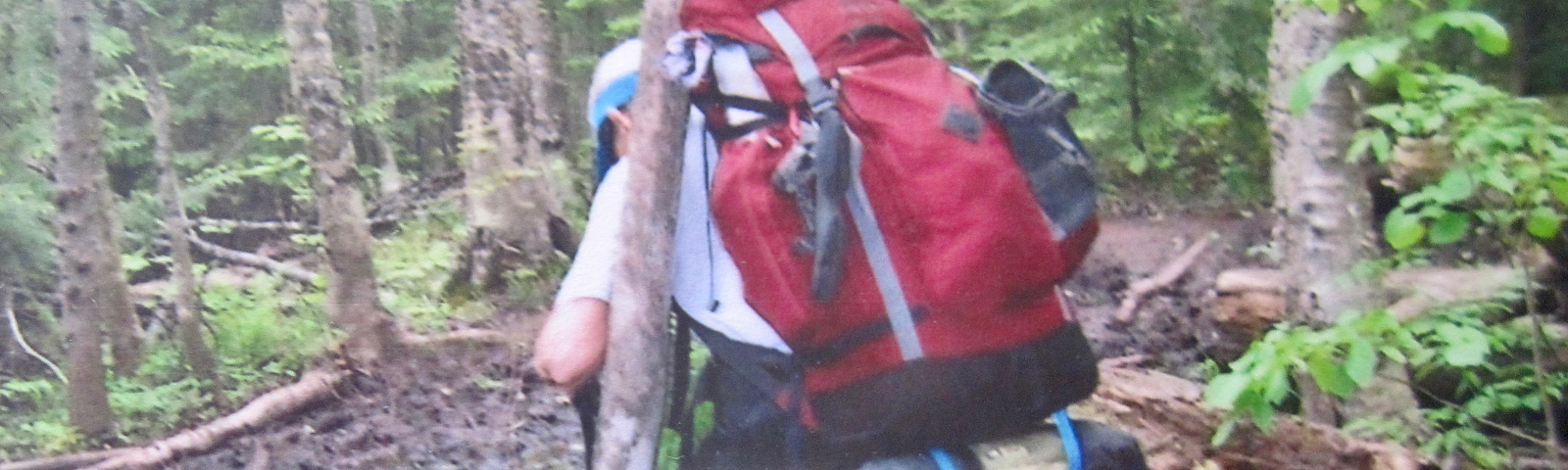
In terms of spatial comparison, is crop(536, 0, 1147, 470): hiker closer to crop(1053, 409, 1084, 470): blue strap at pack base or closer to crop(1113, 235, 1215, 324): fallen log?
crop(1053, 409, 1084, 470): blue strap at pack base

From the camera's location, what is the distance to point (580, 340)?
63.8 inches

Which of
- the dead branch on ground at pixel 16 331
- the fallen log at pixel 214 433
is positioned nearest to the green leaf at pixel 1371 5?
the fallen log at pixel 214 433

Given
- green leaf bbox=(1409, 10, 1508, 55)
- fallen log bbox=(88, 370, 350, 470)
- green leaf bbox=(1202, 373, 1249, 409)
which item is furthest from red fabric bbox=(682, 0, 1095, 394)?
fallen log bbox=(88, 370, 350, 470)

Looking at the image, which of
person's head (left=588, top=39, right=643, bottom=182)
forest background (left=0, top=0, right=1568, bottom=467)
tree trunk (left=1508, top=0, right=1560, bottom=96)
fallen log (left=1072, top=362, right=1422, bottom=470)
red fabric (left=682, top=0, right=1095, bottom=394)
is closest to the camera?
Answer: red fabric (left=682, top=0, right=1095, bottom=394)

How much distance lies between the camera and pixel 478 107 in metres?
2.22

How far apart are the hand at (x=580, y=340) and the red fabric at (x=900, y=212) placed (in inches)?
9.7

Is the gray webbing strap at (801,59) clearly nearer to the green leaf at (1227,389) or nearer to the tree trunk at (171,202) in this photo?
the green leaf at (1227,389)

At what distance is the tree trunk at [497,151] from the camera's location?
84.4 inches

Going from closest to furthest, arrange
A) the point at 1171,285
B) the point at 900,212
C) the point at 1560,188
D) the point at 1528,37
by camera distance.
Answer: the point at 900,212 < the point at 1560,188 < the point at 1528,37 < the point at 1171,285

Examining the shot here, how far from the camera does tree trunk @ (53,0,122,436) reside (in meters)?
2.19

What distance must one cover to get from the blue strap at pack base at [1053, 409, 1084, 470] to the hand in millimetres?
710

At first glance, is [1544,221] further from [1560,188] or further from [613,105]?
[613,105]

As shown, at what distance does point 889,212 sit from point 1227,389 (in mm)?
795

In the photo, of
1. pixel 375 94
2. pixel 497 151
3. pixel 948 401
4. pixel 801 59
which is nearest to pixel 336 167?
pixel 375 94
